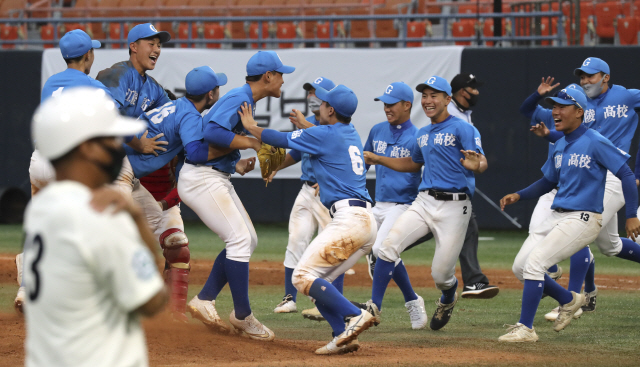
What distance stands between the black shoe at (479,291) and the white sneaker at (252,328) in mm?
2520

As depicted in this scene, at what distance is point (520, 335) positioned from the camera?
20.2 feet

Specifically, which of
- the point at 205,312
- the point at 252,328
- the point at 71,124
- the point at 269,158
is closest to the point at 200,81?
the point at 269,158

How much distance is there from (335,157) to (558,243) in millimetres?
1983

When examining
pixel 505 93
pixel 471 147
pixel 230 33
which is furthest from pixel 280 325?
pixel 230 33

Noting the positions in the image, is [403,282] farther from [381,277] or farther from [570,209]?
[570,209]

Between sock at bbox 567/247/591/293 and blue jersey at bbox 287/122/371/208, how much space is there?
8.31 feet

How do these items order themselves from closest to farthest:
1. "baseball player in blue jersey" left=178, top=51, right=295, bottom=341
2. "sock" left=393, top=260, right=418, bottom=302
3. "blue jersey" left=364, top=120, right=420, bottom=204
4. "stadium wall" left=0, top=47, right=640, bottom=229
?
"baseball player in blue jersey" left=178, top=51, right=295, bottom=341 < "sock" left=393, top=260, right=418, bottom=302 < "blue jersey" left=364, top=120, right=420, bottom=204 < "stadium wall" left=0, top=47, right=640, bottom=229

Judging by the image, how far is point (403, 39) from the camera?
15.5 metres

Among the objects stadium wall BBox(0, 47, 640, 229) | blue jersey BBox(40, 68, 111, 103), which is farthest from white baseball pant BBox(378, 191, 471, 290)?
stadium wall BBox(0, 47, 640, 229)

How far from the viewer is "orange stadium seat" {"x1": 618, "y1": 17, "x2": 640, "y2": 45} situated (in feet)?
51.7

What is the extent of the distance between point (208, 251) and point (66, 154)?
1008 cm

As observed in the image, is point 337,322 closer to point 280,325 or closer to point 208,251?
point 280,325

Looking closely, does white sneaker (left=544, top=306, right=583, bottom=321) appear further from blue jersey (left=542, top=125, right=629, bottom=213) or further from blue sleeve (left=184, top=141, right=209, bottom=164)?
blue sleeve (left=184, top=141, right=209, bottom=164)

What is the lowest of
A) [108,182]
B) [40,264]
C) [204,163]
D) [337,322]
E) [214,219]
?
[337,322]
